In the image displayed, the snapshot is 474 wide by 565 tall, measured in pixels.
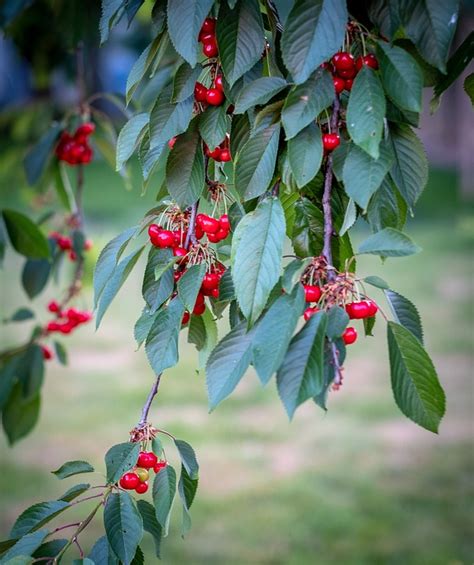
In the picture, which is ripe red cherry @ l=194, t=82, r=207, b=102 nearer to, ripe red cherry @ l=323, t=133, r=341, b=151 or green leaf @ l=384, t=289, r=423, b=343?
ripe red cherry @ l=323, t=133, r=341, b=151

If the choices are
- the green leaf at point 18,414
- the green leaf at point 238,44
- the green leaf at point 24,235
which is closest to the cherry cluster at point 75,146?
the green leaf at point 24,235

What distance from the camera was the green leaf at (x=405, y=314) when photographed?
81 cm

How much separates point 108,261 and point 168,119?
0.18m

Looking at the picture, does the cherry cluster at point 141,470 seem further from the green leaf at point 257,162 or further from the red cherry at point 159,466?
the green leaf at point 257,162

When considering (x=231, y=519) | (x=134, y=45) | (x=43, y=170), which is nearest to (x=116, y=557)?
(x=43, y=170)

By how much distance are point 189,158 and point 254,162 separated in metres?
0.11

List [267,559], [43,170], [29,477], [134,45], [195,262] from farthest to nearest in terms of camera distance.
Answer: [134,45]
[29,477]
[267,559]
[43,170]
[195,262]

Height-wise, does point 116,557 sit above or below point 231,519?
above

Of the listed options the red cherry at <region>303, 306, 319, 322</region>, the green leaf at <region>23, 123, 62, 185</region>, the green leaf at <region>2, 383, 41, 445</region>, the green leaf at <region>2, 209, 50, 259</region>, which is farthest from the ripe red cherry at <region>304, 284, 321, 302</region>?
the green leaf at <region>2, 383, 41, 445</region>

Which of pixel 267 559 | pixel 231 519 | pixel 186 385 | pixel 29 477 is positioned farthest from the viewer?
pixel 186 385

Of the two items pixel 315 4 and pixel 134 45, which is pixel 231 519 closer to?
pixel 315 4

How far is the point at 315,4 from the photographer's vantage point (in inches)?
30.5

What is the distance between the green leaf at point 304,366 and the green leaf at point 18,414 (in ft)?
3.69

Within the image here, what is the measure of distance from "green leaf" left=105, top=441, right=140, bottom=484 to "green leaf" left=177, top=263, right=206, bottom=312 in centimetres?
16
